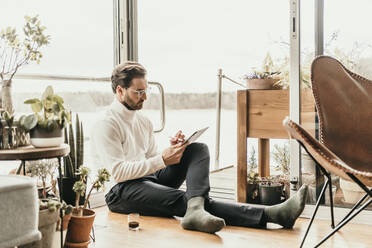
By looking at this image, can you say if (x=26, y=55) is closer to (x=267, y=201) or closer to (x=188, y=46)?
(x=267, y=201)

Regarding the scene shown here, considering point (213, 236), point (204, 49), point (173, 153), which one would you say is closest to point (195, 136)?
point (173, 153)

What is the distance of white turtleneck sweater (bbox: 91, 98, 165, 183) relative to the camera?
9.87 ft

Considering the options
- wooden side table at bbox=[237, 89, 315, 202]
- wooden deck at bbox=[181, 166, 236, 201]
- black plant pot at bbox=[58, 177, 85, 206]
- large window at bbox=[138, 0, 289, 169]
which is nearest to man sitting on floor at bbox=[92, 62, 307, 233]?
black plant pot at bbox=[58, 177, 85, 206]

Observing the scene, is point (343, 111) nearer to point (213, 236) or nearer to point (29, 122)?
point (213, 236)

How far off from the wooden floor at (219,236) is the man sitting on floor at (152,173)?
0.06 m

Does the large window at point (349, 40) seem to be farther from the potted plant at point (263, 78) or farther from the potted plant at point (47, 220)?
the potted plant at point (47, 220)

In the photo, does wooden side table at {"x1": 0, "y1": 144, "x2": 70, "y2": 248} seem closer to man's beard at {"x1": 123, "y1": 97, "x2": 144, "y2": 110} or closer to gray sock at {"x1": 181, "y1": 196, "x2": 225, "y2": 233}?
gray sock at {"x1": 181, "y1": 196, "x2": 225, "y2": 233}

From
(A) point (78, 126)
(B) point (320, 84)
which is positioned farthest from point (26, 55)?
(B) point (320, 84)

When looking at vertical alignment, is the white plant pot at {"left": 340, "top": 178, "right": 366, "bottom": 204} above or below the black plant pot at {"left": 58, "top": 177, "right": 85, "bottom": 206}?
below

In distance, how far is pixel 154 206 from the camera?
3.06 meters

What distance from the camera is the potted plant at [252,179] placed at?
3.56m

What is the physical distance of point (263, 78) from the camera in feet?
11.6

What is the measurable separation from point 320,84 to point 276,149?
4.06ft

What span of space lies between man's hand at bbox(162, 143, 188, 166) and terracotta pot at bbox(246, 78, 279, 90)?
2.72 ft
